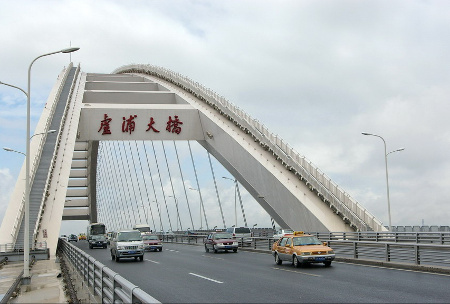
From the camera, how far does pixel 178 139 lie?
181 ft

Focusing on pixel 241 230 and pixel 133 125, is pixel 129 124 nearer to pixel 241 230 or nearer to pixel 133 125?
pixel 133 125

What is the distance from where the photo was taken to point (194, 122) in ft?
181

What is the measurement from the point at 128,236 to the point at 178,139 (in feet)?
77.8

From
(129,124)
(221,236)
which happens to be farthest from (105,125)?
(221,236)

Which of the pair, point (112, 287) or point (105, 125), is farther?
point (105, 125)

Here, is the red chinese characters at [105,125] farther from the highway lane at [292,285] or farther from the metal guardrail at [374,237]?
the highway lane at [292,285]

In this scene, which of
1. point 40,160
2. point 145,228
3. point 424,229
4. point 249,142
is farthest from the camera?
point 145,228

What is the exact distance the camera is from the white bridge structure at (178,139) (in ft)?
125

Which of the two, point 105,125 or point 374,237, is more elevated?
point 105,125

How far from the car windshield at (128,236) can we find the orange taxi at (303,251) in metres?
9.70

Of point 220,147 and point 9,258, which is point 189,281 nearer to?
point 9,258

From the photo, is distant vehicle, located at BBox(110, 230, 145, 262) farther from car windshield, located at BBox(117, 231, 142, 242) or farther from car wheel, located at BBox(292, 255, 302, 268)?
car wheel, located at BBox(292, 255, 302, 268)

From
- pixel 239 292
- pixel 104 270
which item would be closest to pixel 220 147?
pixel 239 292

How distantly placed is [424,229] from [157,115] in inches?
1055
